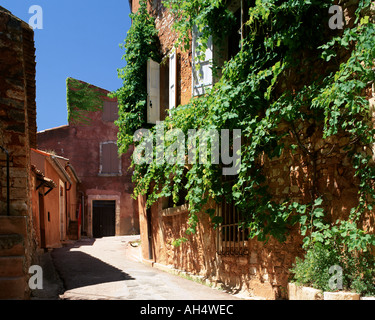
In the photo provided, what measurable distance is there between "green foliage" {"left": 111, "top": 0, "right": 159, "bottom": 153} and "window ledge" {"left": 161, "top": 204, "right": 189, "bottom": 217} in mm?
1950

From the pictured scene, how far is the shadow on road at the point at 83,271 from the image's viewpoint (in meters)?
6.38

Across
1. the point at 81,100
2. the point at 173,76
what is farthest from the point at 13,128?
the point at 81,100

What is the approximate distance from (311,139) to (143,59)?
5.90 metres

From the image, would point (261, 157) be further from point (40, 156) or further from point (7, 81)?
point (40, 156)

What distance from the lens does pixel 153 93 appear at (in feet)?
29.5

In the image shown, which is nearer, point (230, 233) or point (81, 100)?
point (230, 233)

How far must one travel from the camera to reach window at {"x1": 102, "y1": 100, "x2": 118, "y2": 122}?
20.8 metres

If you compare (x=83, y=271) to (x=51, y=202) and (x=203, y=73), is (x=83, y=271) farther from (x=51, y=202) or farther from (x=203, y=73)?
(x=51, y=202)

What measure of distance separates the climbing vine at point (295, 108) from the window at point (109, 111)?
15458 millimetres

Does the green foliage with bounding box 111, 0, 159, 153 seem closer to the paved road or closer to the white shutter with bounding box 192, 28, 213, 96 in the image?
the white shutter with bounding box 192, 28, 213, 96

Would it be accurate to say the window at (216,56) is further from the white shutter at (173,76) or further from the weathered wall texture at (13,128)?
the weathered wall texture at (13,128)

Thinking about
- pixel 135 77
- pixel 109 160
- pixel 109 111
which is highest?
pixel 109 111

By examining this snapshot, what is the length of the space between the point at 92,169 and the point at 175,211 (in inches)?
515
